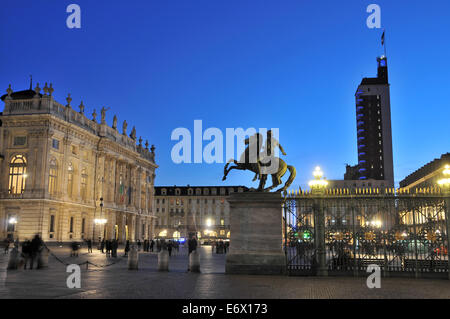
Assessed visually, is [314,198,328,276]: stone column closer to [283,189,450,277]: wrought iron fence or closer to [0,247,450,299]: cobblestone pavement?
[283,189,450,277]: wrought iron fence

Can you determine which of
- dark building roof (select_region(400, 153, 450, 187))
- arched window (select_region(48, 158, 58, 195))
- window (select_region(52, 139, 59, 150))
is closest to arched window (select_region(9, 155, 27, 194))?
arched window (select_region(48, 158, 58, 195))

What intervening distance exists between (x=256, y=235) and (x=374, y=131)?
141156mm

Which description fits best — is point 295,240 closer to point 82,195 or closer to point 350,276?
point 350,276

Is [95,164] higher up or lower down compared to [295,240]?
higher up

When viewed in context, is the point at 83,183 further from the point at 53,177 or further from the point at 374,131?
the point at 374,131

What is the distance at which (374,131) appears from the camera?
15050 centimetres

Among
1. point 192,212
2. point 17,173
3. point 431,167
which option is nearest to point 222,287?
point 17,173

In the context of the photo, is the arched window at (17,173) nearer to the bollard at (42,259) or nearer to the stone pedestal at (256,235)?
the bollard at (42,259)

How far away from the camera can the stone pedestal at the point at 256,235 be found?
1886cm

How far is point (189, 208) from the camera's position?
131125mm

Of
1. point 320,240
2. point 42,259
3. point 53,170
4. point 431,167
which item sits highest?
point 431,167
